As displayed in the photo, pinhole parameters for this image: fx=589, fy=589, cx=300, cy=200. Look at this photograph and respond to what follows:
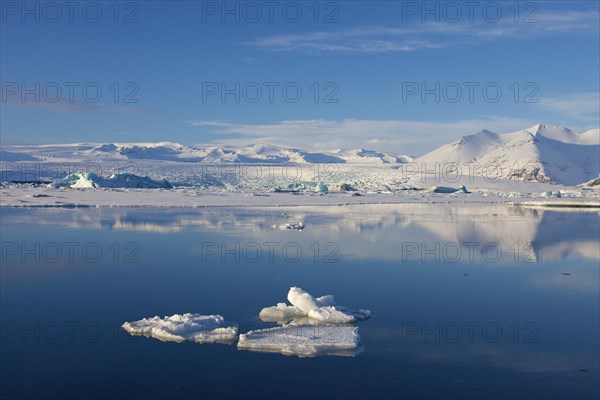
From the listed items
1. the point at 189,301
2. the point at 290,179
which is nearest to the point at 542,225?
the point at 189,301

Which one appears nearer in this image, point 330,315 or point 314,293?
point 330,315

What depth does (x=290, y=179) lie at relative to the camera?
227 ft

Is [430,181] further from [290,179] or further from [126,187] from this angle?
[126,187]

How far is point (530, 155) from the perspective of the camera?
11325cm

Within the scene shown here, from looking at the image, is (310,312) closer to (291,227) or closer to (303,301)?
(303,301)

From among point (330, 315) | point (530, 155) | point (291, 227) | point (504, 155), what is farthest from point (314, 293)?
point (504, 155)

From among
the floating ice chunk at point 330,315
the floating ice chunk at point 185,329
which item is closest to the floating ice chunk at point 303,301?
the floating ice chunk at point 330,315

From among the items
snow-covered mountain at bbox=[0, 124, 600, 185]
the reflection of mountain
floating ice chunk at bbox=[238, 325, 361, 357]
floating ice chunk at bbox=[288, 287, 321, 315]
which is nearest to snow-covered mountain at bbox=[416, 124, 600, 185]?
snow-covered mountain at bbox=[0, 124, 600, 185]

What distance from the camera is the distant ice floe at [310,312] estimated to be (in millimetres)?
6785

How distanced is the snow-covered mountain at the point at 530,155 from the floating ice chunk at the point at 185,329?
97.7 meters

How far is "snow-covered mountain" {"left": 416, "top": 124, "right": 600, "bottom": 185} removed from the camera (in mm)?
106938

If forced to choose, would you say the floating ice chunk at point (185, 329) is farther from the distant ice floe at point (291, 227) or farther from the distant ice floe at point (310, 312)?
the distant ice floe at point (291, 227)

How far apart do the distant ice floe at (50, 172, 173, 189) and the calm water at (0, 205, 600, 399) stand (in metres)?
30.5

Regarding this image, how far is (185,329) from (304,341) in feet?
4.20
